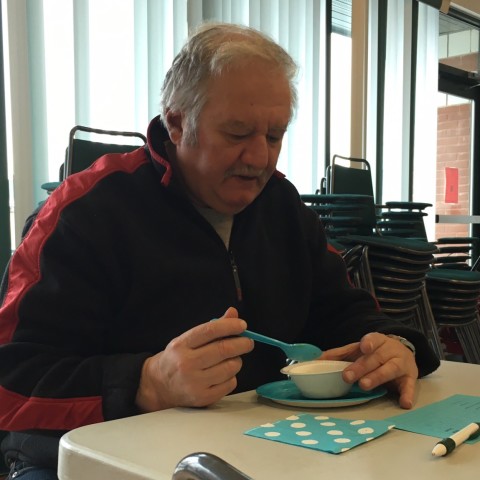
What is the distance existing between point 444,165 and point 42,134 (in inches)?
155

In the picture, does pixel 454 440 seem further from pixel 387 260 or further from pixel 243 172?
pixel 387 260

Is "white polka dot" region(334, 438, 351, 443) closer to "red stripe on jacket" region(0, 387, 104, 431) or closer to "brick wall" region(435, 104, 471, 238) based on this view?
"red stripe on jacket" region(0, 387, 104, 431)

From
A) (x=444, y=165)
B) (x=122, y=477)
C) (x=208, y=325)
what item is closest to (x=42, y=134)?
(x=208, y=325)

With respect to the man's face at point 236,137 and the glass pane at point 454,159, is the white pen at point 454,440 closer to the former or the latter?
the man's face at point 236,137

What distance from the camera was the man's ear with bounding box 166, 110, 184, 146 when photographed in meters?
1.16

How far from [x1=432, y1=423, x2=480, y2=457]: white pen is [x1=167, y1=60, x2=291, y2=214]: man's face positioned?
57cm

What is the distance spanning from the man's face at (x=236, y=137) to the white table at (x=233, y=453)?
45cm

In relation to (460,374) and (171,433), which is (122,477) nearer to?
(171,433)

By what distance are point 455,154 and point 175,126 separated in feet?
16.5

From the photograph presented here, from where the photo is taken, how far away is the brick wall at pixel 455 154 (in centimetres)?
558

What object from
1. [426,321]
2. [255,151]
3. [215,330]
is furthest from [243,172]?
[426,321]

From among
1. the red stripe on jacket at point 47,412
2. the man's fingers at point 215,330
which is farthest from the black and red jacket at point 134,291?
the man's fingers at point 215,330

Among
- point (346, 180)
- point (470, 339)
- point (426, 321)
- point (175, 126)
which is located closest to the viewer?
point (175, 126)

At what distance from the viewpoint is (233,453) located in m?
0.64
